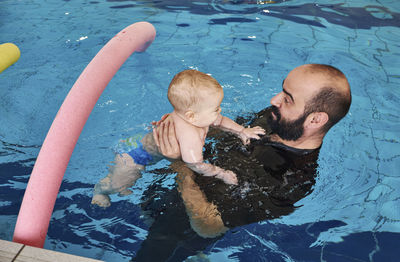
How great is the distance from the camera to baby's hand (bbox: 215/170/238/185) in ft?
8.66

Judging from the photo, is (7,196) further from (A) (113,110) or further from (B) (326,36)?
(B) (326,36)

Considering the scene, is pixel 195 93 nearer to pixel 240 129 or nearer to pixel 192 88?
pixel 192 88

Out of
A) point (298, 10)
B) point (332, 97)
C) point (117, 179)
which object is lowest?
point (117, 179)

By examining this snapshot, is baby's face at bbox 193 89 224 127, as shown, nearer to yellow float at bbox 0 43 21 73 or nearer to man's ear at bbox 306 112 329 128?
man's ear at bbox 306 112 329 128

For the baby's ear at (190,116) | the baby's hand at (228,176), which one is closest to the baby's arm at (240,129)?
the baby's hand at (228,176)

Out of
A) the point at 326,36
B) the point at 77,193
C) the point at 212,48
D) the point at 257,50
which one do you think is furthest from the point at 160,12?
the point at 77,193

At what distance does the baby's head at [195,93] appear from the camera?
235 cm

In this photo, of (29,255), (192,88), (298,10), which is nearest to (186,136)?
(192,88)

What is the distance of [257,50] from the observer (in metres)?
5.38

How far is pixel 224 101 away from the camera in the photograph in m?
4.31

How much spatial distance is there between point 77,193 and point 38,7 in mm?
5069

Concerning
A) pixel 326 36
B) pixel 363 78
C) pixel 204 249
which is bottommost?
pixel 204 249

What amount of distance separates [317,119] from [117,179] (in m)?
1.54

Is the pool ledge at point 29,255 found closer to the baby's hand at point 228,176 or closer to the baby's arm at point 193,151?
the baby's arm at point 193,151
